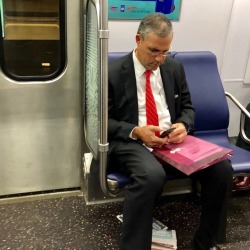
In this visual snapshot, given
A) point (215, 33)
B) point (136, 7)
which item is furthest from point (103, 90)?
point (215, 33)

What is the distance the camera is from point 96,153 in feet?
6.64

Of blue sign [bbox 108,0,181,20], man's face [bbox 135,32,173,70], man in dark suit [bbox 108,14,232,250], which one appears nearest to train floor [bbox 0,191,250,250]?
man in dark suit [bbox 108,14,232,250]

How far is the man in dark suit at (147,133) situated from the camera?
185 centimetres

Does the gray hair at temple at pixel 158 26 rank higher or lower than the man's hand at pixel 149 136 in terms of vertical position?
higher

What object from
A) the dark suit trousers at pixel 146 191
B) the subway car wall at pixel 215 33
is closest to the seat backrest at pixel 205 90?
the subway car wall at pixel 215 33

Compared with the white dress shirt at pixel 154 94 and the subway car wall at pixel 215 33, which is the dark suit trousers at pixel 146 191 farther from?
the subway car wall at pixel 215 33

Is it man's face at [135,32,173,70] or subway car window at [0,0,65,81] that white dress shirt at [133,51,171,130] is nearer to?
man's face at [135,32,173,70]

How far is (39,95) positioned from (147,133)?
2.95 ft

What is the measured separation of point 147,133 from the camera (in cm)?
198

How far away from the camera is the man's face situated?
193cm

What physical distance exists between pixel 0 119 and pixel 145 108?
1.04 metres

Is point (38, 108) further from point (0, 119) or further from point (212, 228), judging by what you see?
point (212, 228)

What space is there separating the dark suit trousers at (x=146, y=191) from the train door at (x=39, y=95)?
63 cm

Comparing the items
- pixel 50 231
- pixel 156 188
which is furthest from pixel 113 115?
pixel 50 231
